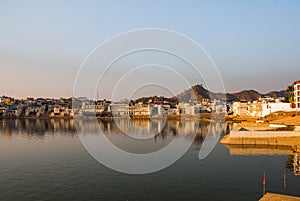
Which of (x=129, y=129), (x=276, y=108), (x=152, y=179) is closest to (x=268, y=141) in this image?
Result: (x=152, y=179)

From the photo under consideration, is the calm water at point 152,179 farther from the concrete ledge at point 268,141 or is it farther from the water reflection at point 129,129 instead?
the water reflection at point 129,129

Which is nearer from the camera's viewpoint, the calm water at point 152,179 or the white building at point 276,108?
the calm water at point 152,179

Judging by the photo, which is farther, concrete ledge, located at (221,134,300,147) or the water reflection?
the water reflection

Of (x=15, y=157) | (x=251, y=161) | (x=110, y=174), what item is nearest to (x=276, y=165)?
(x=251, y=161)

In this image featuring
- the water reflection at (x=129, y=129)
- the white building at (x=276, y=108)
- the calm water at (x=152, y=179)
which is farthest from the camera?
the white building at (x=276, y=108)

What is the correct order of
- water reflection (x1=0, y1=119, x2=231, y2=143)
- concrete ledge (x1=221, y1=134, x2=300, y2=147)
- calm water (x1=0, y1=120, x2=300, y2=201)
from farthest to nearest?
water reflection (x1=0, y1=119, x2=231, y2=143), concrete ledge (x1=221, y1=134, x2=300, y2=147), calm water (x1=0, y1=120, x2=300, y2=201)

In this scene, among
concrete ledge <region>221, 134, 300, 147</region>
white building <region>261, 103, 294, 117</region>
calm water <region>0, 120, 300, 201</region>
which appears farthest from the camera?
white building <region>261, 103, 294, 117</region>

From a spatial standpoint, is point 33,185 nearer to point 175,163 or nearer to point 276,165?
point 175,163

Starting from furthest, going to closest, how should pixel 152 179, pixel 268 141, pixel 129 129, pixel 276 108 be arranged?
pixel 276 108 < pixel 129 129 < pixel 268 141 < pixel 152 179

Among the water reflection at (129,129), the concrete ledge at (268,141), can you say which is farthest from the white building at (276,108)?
the concrete ledge at (268,141)

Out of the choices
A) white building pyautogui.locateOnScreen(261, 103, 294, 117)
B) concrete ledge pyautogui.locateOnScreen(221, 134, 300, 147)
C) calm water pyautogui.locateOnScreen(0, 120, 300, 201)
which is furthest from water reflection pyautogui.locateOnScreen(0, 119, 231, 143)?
calm water pyautogui.locateOnScreen(0, 120, 300, 201)

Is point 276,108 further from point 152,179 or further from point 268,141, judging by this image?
point 152,179

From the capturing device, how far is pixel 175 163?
1631 inches

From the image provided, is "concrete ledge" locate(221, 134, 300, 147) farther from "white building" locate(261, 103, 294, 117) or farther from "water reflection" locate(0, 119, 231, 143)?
"white building" locate(261, 103, 294, 117)
